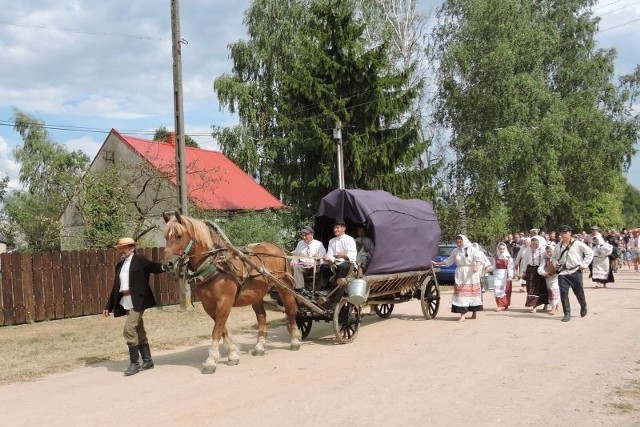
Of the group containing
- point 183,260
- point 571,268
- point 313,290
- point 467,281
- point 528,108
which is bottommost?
point 467,281

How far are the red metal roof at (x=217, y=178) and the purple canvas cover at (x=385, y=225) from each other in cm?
1248

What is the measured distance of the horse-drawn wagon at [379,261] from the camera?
9.81 m

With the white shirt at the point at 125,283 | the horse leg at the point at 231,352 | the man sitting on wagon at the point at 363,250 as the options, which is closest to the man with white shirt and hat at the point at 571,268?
the man sitting on wagon at the point at 363,250

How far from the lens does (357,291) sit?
9.52m

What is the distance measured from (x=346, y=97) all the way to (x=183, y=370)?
60.8ft

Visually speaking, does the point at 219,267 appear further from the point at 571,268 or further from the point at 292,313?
the point at 571,268

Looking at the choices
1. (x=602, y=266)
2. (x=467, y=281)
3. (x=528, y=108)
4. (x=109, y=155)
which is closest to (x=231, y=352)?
(x=467, y=281)

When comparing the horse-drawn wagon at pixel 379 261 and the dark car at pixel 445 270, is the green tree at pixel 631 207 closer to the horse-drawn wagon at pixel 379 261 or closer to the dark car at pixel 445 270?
the dark car at pixel 445 270

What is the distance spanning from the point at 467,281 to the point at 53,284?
389 inches

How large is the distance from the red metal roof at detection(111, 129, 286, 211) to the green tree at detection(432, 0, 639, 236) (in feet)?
38.0

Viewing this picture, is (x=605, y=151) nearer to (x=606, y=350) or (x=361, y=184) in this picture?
(x=361, y=184)

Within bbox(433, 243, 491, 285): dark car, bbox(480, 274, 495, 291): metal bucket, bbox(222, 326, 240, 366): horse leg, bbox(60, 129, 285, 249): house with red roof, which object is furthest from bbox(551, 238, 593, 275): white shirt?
bbox(60, 129, 285, 249): house with red roof

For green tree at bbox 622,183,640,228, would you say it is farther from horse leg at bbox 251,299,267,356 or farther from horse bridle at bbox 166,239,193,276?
horse bridle at bbox 166,239,193,276

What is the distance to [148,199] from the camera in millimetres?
24344
